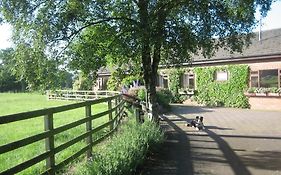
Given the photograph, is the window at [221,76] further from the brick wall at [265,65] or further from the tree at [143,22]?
the tree at [143,22]

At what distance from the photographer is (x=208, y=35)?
1158 cm

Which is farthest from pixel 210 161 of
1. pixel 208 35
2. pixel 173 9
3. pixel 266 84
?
pixel 266 84

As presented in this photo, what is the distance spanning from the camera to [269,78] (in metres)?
25.2

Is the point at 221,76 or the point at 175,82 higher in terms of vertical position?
the point at 221,76

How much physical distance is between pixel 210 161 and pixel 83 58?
4.64 m

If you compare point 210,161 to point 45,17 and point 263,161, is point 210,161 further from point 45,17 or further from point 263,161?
point 45,17

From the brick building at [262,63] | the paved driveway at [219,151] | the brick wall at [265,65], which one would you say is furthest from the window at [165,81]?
the paved driveway at [219,151]

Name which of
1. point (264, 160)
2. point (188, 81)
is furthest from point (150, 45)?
point (188, 81)

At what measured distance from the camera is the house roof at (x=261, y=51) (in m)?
25.1

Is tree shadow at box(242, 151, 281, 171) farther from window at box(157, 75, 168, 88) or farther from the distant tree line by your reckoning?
window at box(157, 75, 168, 88)

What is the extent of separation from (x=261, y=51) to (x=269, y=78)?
1.96m

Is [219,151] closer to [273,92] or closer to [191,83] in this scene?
[273,92]

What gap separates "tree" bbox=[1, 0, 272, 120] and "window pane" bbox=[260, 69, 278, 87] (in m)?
13.0

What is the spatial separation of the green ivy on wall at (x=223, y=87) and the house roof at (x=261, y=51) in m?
0.55
